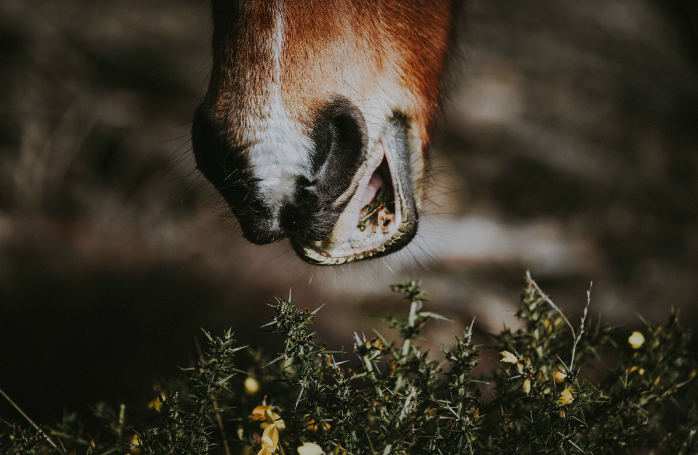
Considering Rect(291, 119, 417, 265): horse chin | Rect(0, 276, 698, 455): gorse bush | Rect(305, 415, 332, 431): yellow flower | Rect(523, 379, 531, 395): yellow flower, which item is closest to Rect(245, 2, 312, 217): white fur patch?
Rect(291, 119, 417, 265): horse chin

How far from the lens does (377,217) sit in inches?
42.8

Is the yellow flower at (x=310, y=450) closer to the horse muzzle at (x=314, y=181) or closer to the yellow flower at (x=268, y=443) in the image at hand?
the yellow flower at (x=268, y=443)

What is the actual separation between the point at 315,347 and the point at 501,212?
2128 millimetres

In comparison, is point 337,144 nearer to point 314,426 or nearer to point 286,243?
point 314,426

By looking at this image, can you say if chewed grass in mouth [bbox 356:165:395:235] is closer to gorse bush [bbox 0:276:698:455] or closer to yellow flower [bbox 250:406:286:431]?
gorse bush [bbox 0:276:698:455]

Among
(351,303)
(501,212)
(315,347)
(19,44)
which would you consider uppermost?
(315,347)

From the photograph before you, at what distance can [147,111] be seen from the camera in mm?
2914

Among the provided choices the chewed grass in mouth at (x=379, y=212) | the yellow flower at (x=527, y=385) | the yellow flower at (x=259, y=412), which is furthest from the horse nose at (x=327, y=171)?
the yellow flower at (x=527, y=385)

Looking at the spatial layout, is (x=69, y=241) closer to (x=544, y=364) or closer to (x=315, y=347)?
(x=315, y=347)

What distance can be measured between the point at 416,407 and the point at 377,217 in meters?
0.47

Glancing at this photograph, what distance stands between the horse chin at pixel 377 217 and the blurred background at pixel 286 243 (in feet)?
3.50

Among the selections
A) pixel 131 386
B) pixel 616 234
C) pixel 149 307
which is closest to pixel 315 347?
pixel 131 386

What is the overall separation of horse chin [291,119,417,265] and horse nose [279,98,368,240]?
0.05m

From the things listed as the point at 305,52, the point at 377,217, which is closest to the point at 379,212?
the point at 377,217
